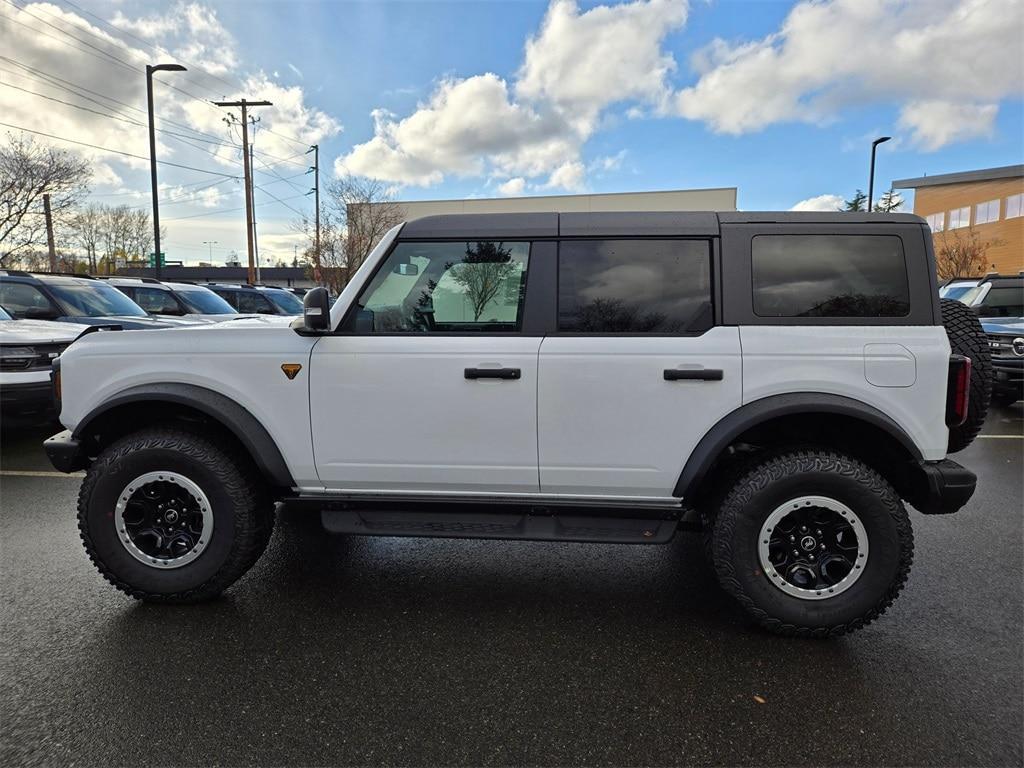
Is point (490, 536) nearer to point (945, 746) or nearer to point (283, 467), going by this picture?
point (283, 467)

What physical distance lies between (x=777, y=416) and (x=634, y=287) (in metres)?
0.89

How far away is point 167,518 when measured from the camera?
3.09 metres

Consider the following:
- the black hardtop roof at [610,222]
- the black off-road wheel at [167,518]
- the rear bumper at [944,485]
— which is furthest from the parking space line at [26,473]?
the rear bumper at [944,485]

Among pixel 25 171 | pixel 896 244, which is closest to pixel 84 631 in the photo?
pixel 896 244

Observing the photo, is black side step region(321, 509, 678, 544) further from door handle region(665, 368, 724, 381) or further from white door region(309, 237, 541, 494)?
door handle region(665, 368, 724, 381)

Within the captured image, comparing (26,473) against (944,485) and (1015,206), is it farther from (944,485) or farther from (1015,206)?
(1015,206)

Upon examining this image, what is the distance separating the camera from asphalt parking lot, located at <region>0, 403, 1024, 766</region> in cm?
212

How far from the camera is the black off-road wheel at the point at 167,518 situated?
118 inches

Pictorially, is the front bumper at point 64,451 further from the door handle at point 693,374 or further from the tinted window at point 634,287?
the door handle at point 693,374

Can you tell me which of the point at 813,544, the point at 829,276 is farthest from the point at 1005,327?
the point at 813,544

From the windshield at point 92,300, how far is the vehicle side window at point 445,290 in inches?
296

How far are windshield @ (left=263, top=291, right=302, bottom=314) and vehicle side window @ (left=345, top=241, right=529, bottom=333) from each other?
13.0 meters

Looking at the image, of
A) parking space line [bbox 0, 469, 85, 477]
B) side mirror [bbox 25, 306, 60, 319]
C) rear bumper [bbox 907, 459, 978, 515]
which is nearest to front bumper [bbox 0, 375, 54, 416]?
parking space line [bbox 0, 469, 85, 477]

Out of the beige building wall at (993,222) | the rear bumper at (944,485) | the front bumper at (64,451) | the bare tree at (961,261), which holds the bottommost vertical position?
the rear bumper at (944,485)
